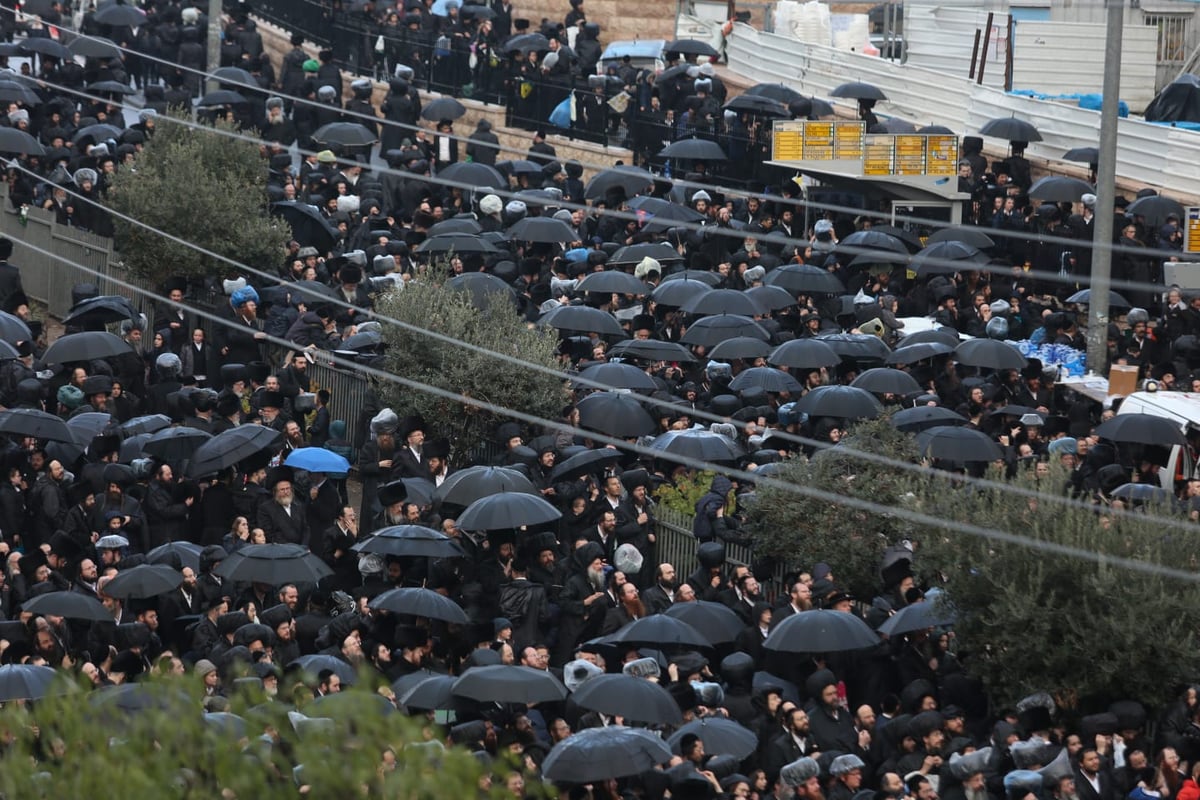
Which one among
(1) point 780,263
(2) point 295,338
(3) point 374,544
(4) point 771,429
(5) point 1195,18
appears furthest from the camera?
(5) point 1195,18

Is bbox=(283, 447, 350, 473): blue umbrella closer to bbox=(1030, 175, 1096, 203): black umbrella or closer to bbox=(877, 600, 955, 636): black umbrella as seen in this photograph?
bbox=(877, 600, 955, 636): black umbrella

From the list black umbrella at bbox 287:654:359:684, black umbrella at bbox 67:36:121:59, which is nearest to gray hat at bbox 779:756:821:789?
black umbrella at bbox 287:654:359:684

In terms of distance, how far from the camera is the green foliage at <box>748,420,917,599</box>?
18.2 meters

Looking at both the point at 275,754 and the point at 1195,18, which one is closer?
the point at 275,754

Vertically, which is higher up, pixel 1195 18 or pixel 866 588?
pixel 1195 18

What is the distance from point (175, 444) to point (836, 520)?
5299 millimetres

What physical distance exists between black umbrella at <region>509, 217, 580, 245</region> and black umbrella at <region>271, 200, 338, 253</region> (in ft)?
6.80

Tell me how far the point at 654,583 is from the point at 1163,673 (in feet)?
15.7

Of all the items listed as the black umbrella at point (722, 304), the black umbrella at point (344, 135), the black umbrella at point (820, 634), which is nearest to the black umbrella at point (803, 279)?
the black umbrella at point (722, 304)

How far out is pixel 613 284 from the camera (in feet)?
77.5

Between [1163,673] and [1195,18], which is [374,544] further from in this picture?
[1195,18]

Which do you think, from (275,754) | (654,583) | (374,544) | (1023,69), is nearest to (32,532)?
(374,544)

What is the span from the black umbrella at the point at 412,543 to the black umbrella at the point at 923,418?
4293 millimetres

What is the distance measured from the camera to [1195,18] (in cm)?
3694
